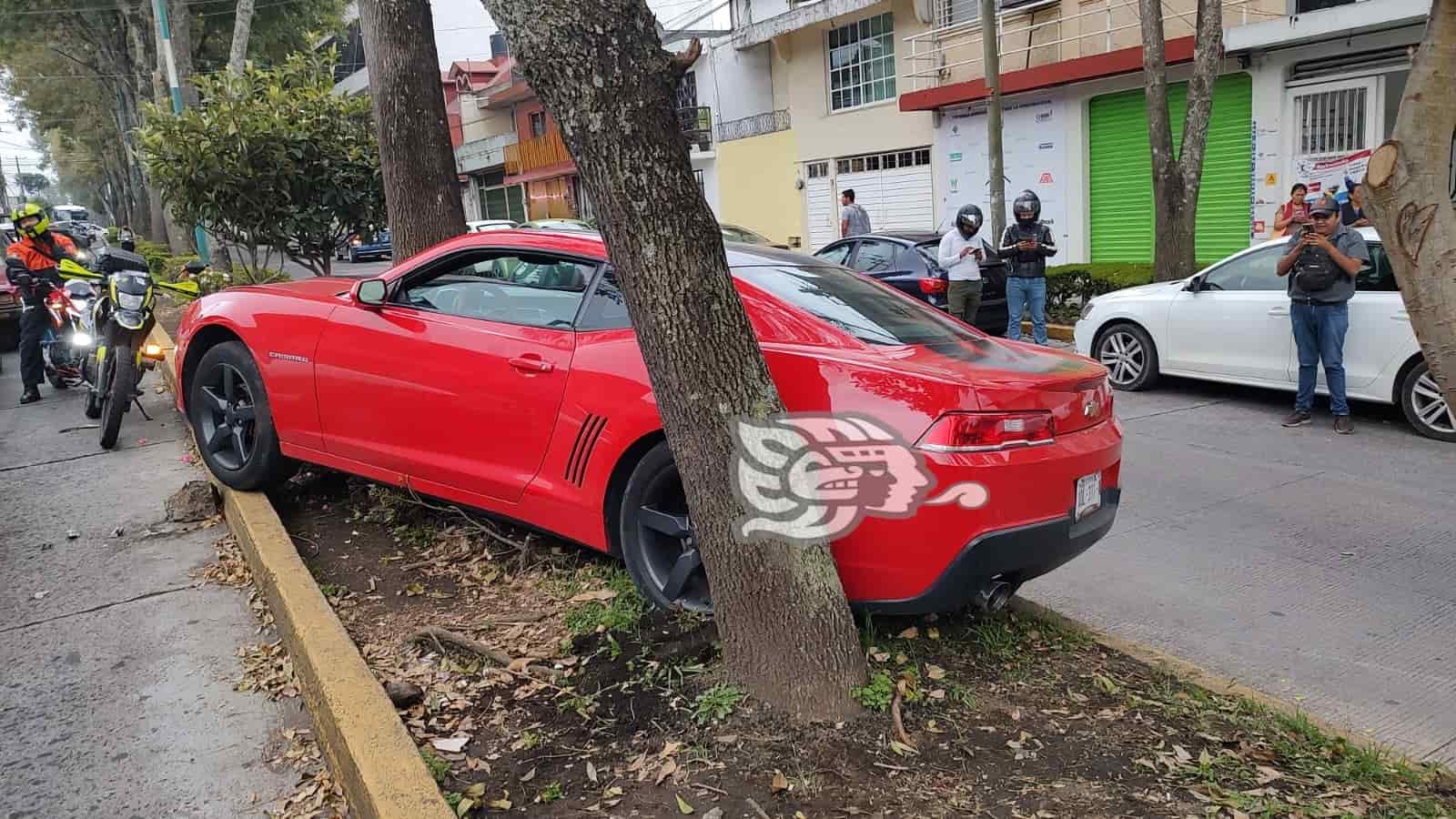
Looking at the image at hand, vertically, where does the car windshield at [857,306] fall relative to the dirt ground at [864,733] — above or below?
above

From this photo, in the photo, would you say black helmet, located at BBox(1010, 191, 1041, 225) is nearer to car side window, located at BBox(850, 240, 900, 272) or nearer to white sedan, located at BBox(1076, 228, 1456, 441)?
white sedan, located at BBox(1076, 228, 1456, 441)

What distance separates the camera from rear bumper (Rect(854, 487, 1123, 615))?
3549 mm

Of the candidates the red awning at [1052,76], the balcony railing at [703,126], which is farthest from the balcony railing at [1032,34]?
the balcony railing at [703,126]

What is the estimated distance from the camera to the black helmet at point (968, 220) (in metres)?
11.1

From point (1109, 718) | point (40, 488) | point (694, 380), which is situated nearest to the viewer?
point (694, 380)

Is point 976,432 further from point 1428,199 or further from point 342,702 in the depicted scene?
point 342,702

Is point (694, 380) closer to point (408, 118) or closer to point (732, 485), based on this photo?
point (732, 485)

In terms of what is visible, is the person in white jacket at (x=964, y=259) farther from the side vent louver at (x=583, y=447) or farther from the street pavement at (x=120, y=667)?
the side vent louver at (x=583, y=447)

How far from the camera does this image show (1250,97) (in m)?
16.4

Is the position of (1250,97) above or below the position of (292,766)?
above

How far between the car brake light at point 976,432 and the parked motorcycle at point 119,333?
6769 millimetres

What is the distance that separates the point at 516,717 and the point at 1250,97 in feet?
53.6

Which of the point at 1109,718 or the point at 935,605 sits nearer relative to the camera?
the point at 1109,718

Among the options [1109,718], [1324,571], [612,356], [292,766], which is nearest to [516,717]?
[292,766]
